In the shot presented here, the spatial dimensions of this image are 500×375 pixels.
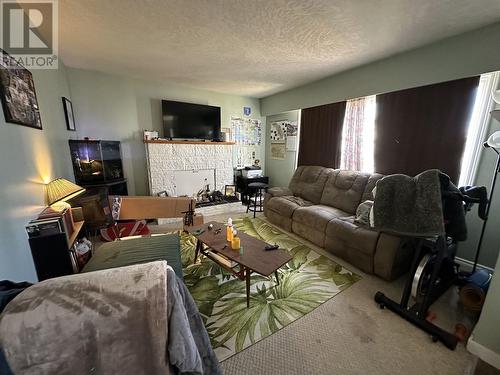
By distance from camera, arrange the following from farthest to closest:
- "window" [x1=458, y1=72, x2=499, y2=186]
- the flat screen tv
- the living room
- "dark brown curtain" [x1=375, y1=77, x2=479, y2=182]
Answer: the flat screen tv → "dark brown curtain" [x1=375, y1=77, x2=479, y2=182] → "window" [x1=458, y1=72, x2=499, y2=186] → the living room

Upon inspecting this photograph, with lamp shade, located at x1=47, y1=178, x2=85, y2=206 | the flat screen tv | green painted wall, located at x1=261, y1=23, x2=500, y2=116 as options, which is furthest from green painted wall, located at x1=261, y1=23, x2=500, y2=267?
lamp shade, located at x1=47, y1=178, x2=85, y2=206

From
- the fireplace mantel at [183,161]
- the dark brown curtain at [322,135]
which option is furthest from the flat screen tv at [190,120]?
the dark brown curtain at [322,135]

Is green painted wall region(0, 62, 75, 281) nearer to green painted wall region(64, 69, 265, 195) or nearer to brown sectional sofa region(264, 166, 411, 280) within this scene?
green painted wall region(64, 69, 265, 195)

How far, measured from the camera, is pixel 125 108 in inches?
138

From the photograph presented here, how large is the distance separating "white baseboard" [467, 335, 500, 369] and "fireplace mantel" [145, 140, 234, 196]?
12.6 ft

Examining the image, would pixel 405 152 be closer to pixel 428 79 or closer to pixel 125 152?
pixel 428 79

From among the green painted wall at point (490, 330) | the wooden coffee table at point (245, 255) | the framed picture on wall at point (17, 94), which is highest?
the framed picture on wall at point (17, 94)

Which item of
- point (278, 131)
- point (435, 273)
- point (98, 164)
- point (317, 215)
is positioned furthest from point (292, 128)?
point (98, 164)

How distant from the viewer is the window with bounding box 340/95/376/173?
2918mm

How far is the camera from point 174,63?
2.80 meters

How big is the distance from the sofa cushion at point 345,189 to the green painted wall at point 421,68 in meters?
1.15

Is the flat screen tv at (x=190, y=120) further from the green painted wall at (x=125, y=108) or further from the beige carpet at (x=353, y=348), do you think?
the beige carpet at (x=353, y=348)

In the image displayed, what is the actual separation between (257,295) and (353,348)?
806mm

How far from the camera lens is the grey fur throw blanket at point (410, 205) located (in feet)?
4.48
